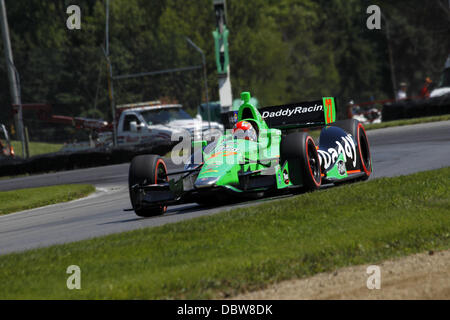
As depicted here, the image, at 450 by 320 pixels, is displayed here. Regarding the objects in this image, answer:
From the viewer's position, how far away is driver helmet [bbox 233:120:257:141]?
33.7 feet

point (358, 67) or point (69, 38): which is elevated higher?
point (69, 38)

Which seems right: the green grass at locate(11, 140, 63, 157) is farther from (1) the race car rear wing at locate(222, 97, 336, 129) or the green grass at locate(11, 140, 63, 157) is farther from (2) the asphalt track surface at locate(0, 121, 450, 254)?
(1) the race car rear wing at locate(222, 97, 336, 129)

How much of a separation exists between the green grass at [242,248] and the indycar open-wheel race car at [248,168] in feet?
1.97

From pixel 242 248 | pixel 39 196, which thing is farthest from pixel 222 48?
pixel 242 248

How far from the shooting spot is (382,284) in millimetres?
5793

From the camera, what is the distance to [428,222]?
7.65 metres

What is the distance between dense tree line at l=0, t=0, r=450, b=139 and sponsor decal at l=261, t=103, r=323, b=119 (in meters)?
22.2

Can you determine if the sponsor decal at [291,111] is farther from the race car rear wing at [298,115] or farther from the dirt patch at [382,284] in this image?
the dirt patch at [382,284]

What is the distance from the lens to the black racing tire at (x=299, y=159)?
9.70 metres

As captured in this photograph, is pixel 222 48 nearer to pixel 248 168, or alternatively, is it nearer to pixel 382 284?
pixel 248 168

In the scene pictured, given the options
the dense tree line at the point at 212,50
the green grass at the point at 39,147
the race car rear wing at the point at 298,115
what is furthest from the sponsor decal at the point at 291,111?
the dense tree line at the point at 212,50

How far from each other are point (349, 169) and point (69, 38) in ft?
140

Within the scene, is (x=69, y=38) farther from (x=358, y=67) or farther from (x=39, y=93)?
(x=358, y=67)

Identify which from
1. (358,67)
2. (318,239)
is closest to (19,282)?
(318,239)
